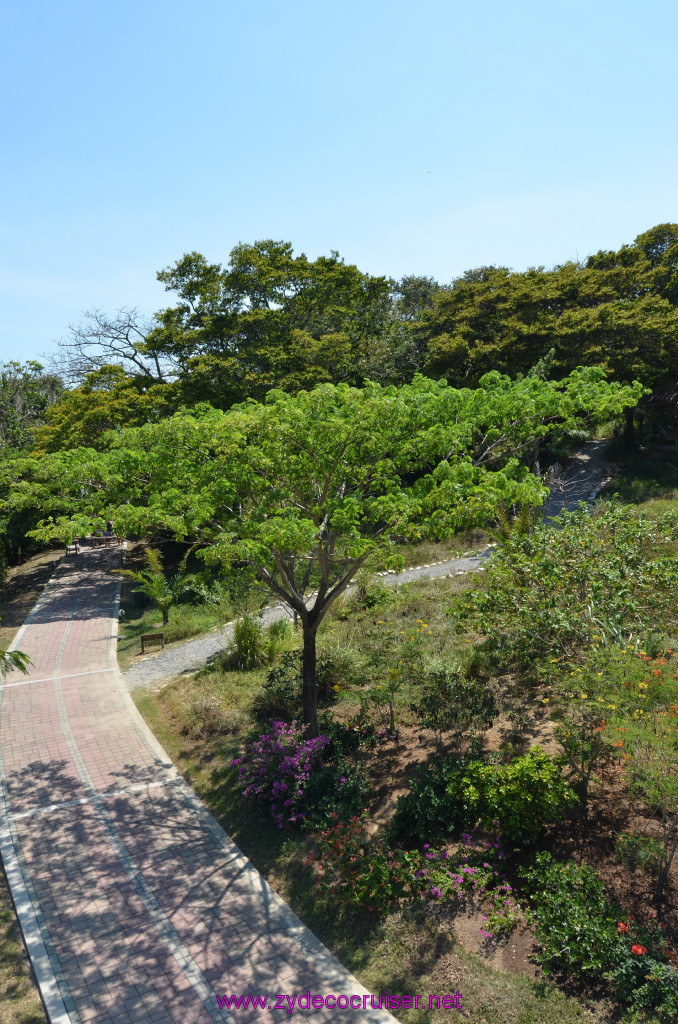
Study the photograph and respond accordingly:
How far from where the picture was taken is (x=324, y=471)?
8.18 meters

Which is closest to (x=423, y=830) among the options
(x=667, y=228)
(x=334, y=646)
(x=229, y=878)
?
(x=229, y=878)

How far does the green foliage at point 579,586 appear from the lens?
304 inches

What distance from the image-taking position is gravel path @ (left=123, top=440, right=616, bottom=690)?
44.8 feet

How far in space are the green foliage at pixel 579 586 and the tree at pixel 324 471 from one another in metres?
1.09

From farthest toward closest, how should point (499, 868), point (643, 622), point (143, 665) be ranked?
point (143, 665), point (643, 622), point (499, 868)

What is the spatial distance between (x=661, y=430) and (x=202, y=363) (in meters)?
18.5

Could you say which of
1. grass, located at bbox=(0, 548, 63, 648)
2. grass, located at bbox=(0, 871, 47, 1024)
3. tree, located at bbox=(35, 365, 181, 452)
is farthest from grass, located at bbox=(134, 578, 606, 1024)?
tree, located at bbox=(35, 365, 181, 452)

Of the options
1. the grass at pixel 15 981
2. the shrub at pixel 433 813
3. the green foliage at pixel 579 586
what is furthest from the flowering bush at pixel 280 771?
the green foliage at pixel 579 586

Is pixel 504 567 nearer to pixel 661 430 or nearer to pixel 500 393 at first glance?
pixel 500 393

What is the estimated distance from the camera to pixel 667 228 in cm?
2708

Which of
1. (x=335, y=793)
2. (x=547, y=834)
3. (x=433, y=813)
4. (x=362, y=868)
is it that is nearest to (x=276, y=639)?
(x=335, y=793)

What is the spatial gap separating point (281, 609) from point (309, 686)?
304 inches

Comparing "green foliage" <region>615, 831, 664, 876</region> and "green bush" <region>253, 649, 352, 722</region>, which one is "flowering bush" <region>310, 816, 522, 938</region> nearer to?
"green foliage" <region>615, 831, 664, 876</region>

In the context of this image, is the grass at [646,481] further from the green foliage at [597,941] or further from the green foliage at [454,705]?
the green foliage at [597,941]
